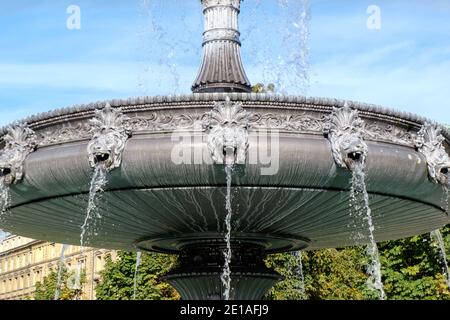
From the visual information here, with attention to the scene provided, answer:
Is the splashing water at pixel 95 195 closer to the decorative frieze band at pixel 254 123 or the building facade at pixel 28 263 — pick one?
the decorative frieze band at pixel 254 123

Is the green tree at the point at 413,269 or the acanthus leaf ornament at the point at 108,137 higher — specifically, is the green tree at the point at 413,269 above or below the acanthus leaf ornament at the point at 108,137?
above

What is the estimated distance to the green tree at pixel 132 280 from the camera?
3350cm

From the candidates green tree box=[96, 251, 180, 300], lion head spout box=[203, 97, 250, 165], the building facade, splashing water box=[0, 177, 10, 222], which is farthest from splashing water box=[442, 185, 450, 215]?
the building facade

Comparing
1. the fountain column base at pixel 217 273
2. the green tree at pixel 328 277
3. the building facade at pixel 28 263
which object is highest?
the building facade at pixel 28 263

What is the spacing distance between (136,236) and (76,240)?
58.4 inches

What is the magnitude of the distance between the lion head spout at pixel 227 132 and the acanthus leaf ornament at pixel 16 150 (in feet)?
7.10

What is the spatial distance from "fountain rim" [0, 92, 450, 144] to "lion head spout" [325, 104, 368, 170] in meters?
0.12

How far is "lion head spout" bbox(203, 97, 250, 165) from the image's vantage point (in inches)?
306

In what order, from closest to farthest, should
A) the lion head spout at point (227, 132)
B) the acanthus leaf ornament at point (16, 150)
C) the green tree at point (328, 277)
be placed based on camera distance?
the lion head spout at point (227, 132) → the acanthus leaf ornament at point (16, 150) → the green tree at point (328, 277)

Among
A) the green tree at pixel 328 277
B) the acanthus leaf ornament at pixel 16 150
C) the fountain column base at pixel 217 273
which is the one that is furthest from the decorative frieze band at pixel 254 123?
the green tree at pixel 328 277

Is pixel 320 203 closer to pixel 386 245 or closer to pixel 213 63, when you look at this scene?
pixel 213 63

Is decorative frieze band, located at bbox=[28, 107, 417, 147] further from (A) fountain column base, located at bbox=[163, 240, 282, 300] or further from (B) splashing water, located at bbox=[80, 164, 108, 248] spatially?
(A) fountain column base, located at bbox=[163, 240, 282, 300]
